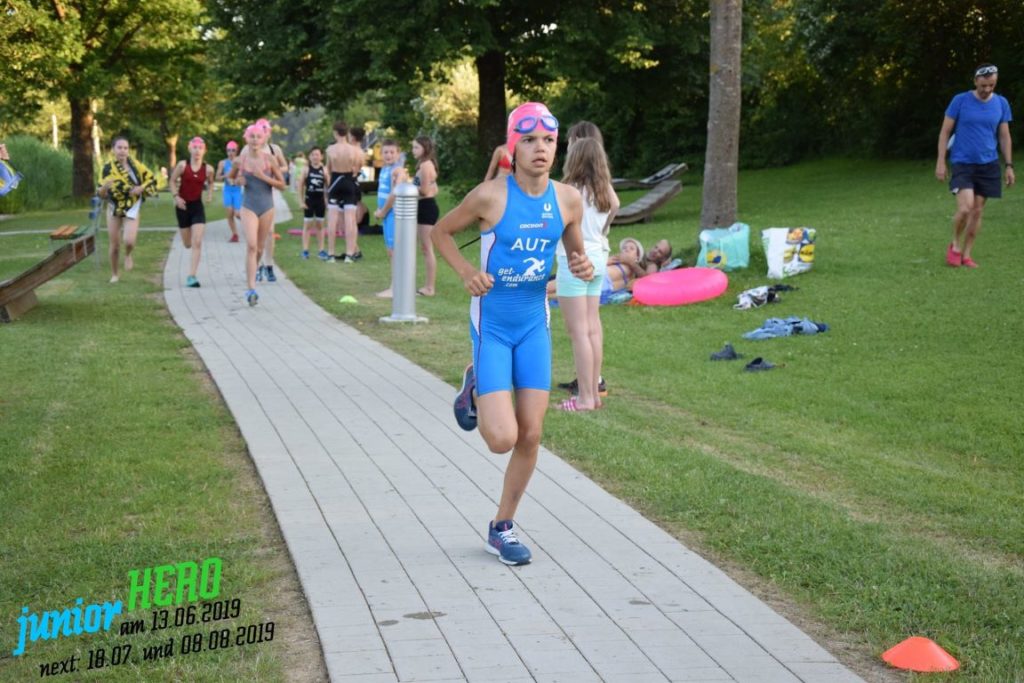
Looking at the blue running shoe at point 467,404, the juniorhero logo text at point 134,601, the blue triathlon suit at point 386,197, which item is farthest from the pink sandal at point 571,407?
the blue triathlon suit at point 386,197

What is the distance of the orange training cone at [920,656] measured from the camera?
14.6 feet

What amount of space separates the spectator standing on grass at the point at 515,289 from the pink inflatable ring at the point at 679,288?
930cm

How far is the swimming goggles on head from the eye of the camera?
5695 millimetres

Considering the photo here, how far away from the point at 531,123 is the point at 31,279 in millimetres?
9930

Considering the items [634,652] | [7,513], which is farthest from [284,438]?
[634,652]

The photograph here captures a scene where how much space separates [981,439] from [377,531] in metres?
4.27

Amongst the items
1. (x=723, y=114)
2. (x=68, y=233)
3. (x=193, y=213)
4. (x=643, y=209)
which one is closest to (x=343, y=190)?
(x=193, y=213)

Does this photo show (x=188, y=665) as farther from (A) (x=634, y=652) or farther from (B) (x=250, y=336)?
(B) (x=250, y=336)

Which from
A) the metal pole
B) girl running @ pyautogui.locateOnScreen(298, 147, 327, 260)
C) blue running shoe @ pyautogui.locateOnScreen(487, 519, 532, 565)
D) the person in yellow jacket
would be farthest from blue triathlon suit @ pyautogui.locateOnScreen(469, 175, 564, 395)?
girl running @ pyautogui.locateOnScreen(298, 147, 327, 260)

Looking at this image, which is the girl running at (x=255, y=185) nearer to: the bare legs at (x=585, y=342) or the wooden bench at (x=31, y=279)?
the wooden bench at (x=31, y=279)

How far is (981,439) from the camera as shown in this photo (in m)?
8.23

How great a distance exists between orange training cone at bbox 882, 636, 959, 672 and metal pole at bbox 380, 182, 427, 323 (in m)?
10.1

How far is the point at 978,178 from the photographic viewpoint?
14547mm

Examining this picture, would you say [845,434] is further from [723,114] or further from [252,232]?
[723,114]
